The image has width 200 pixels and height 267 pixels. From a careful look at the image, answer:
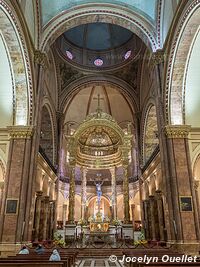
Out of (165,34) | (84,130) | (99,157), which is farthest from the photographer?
(99,157)

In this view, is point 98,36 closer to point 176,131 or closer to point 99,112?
point 99,112

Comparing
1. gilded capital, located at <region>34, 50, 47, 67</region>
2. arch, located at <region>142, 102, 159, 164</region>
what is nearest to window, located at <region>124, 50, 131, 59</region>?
arch, located at <region>142, 102, 159, 164</region>

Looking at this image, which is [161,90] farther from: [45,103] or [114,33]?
[114,33]

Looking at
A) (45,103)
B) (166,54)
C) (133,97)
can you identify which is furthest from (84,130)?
(166,54)

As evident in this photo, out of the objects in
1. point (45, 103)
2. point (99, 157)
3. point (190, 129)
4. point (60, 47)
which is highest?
point (60, 47)

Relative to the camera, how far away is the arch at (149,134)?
20.8 metres

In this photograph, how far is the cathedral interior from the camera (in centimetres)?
1125

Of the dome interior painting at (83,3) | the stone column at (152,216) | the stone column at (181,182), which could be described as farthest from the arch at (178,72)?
the stone column at (152,216)

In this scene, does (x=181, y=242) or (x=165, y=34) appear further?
(x=165, y=34)

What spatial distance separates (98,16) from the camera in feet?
51.2

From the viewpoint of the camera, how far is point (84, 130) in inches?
818

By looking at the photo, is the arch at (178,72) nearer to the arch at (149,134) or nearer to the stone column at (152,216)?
the stone column at (152,216)

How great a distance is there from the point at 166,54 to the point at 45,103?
31.0 ft

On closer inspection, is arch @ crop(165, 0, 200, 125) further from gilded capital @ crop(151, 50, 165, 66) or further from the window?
the window
